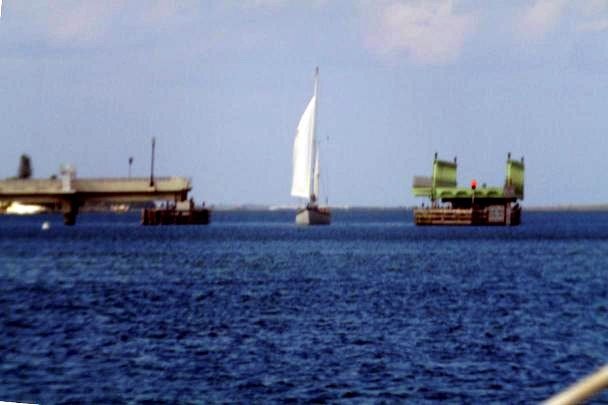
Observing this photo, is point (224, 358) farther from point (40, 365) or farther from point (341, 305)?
point (341, 305)

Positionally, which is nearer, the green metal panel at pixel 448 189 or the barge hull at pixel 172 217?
the green metal panel at pixel 448 189

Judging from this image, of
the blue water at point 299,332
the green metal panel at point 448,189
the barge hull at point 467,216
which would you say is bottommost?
the blue water at point 299,332

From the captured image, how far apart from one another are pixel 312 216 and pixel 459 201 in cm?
1067

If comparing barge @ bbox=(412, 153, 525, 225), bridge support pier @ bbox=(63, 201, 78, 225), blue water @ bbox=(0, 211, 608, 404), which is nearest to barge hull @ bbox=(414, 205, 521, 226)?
barge @ bbox=(412, 153, 525, 225)

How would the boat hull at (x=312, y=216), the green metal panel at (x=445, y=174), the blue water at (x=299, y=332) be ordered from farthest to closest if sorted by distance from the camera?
the green metal panel at (x=445, y=174) < the boat hull at (x=312, y=216) < the blue water at (x=299, y=332)

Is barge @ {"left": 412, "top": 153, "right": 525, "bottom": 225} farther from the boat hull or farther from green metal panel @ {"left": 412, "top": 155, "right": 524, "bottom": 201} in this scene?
the boat hull

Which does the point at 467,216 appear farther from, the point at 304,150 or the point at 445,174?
the point at 304,150

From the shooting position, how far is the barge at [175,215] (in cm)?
7981

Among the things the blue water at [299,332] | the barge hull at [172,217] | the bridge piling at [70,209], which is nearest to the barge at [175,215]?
the barge hull at [172,217]

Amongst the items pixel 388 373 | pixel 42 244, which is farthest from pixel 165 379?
pixel 42 244

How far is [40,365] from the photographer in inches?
437

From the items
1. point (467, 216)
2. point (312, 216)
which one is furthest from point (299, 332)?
point (467, 216)

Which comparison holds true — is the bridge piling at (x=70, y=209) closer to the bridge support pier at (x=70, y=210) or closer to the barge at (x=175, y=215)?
the bridge support pier at (x=70, y=210)

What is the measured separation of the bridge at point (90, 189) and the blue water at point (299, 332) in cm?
2875
